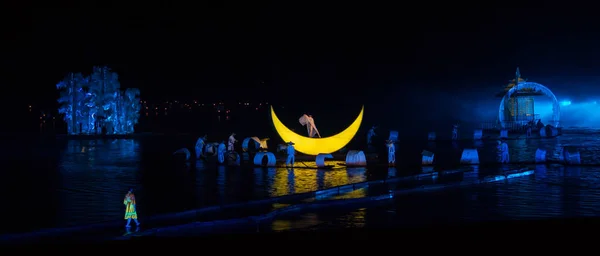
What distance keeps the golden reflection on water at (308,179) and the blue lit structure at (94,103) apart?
1473 inches

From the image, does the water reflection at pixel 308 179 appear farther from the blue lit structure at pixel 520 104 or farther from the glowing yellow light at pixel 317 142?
the blue lit structure at pixel 520 104

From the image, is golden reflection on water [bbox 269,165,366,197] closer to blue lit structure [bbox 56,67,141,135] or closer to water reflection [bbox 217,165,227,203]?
water reflection [bbox 217,165,227,203]

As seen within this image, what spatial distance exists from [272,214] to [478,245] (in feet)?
16.4

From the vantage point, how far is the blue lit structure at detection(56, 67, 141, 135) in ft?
170

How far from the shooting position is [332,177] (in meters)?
16.8

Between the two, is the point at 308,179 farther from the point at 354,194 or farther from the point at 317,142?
the point at 317,142

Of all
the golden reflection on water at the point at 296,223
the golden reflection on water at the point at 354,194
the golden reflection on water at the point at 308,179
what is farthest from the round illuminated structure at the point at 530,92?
the golden reflection on water at the point at 296,223

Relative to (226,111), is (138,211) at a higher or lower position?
lower

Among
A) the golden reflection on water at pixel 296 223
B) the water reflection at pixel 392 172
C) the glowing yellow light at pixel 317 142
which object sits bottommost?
the golden reflection on water at pixel 296 223

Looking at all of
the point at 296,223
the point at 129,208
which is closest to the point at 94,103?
the point at 129,208

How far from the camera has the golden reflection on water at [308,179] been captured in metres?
14.2

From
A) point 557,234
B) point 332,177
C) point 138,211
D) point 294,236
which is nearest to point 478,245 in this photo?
point 557,234

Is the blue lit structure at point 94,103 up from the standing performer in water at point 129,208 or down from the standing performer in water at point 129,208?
up

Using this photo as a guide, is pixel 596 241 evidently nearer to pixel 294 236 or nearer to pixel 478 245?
pixel 478 245
